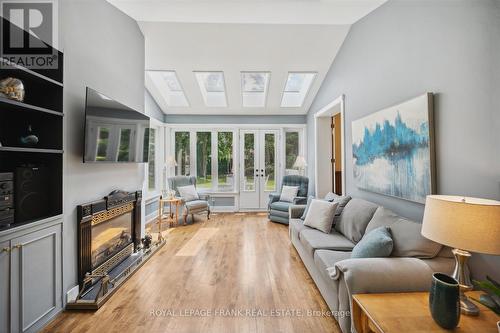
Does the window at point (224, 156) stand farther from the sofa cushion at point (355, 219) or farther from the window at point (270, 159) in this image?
the sofa cushion at point (355, 219)

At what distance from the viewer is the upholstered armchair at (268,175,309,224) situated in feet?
16.1

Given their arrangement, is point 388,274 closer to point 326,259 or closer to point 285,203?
point 326,259

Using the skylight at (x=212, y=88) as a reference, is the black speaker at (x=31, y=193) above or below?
below

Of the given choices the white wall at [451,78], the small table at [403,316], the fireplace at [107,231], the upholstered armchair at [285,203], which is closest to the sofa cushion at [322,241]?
the white wall at [451,78]

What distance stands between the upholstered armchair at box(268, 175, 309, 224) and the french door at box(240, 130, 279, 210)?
0.83 m

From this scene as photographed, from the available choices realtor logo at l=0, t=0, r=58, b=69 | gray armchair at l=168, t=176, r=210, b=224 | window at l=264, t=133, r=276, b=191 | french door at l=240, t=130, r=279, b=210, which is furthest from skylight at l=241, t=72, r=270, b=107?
realtor logo at l=0, t=0, r=58, b=69

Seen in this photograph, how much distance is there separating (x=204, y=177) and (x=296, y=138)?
2713 mm

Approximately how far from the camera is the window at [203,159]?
245 inches

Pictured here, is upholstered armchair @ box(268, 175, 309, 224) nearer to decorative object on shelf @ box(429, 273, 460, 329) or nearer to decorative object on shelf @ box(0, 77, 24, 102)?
decorative object on shelf @ box(429, 273, 460, 329)

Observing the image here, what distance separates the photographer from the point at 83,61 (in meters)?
2.44

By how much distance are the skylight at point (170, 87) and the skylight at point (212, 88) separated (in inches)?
18.3

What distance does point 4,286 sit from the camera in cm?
164

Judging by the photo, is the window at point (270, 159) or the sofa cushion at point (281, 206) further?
the window at point (270, 159)

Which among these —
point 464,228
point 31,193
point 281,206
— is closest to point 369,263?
point 464,228
